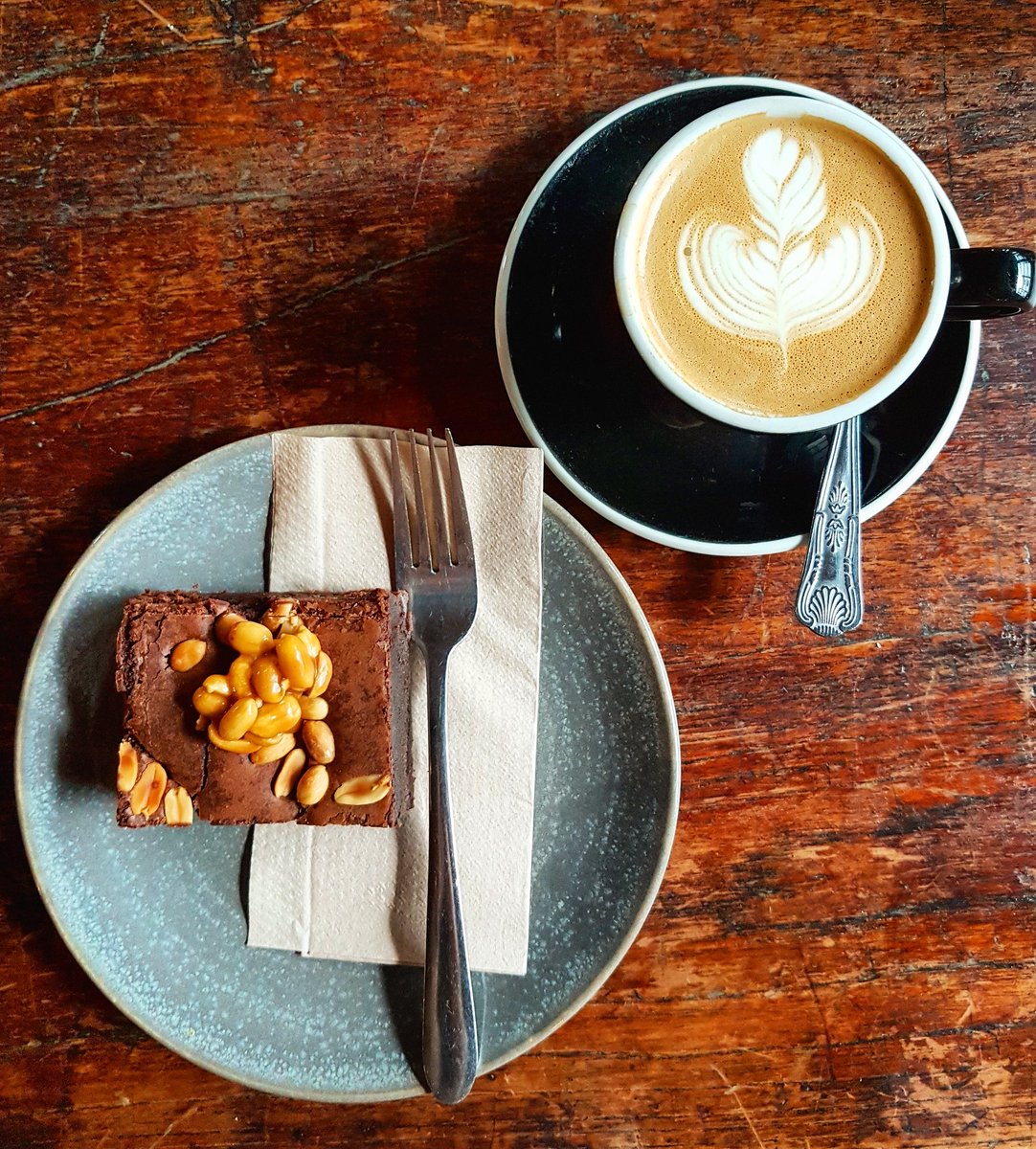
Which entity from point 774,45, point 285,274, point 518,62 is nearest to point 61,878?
point 285,274

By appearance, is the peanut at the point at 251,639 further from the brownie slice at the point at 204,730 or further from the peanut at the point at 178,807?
the peanut at the point at 178,807

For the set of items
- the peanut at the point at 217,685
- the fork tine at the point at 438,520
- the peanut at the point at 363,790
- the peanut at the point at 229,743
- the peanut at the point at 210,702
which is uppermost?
the fork tine at the point at 438,520

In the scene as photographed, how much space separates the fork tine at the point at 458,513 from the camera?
1200 millimetres

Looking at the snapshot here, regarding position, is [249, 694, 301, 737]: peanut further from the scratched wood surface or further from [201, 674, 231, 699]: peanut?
the scratched wood surface

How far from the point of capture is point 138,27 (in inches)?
52.6

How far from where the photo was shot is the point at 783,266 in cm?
110

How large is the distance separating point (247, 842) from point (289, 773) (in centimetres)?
16

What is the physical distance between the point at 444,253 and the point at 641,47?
410mm

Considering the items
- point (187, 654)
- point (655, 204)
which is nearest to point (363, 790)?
point (187, 654)

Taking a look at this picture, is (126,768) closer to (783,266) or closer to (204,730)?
(204,730)

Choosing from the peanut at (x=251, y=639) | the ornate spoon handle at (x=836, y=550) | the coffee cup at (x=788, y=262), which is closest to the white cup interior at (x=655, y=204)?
the coffee cup at (x=788, y=262)

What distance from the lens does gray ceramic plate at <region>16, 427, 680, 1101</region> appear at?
1.18m

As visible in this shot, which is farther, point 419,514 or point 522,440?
point 522,440

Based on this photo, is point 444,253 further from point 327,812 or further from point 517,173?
point 327,812
